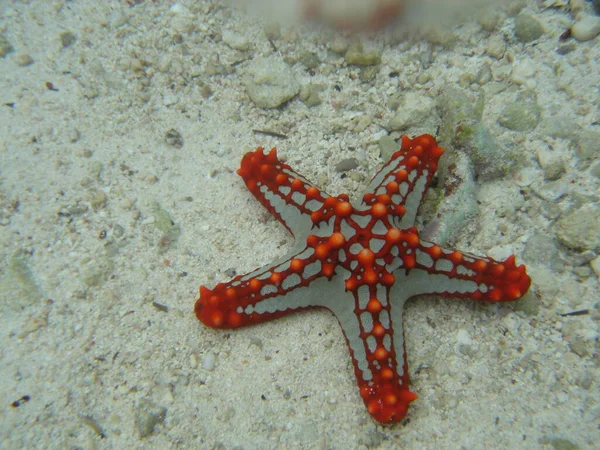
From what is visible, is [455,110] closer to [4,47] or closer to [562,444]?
[562,444]

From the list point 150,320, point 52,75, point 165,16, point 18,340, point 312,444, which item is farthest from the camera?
point 165,16

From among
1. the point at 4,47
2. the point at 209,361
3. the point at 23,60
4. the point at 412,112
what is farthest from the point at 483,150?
the point at 4,47

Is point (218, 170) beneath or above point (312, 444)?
above

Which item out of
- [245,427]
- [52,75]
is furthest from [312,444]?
→ [52,75]

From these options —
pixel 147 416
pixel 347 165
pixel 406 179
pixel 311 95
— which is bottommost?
pixel 147 416

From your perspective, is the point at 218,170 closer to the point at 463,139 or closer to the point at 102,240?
the point at 102,240

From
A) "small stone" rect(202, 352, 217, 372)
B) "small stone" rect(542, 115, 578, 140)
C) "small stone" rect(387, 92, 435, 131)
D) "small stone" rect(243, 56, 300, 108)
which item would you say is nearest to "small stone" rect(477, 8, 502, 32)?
"small stone" rect(387, 92, 435, 131)

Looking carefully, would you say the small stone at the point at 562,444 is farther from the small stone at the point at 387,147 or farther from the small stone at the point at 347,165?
the small stone at the point at 347,165

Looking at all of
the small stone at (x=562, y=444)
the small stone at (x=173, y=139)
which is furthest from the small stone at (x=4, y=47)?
the small stone at (x=562, y=444)
